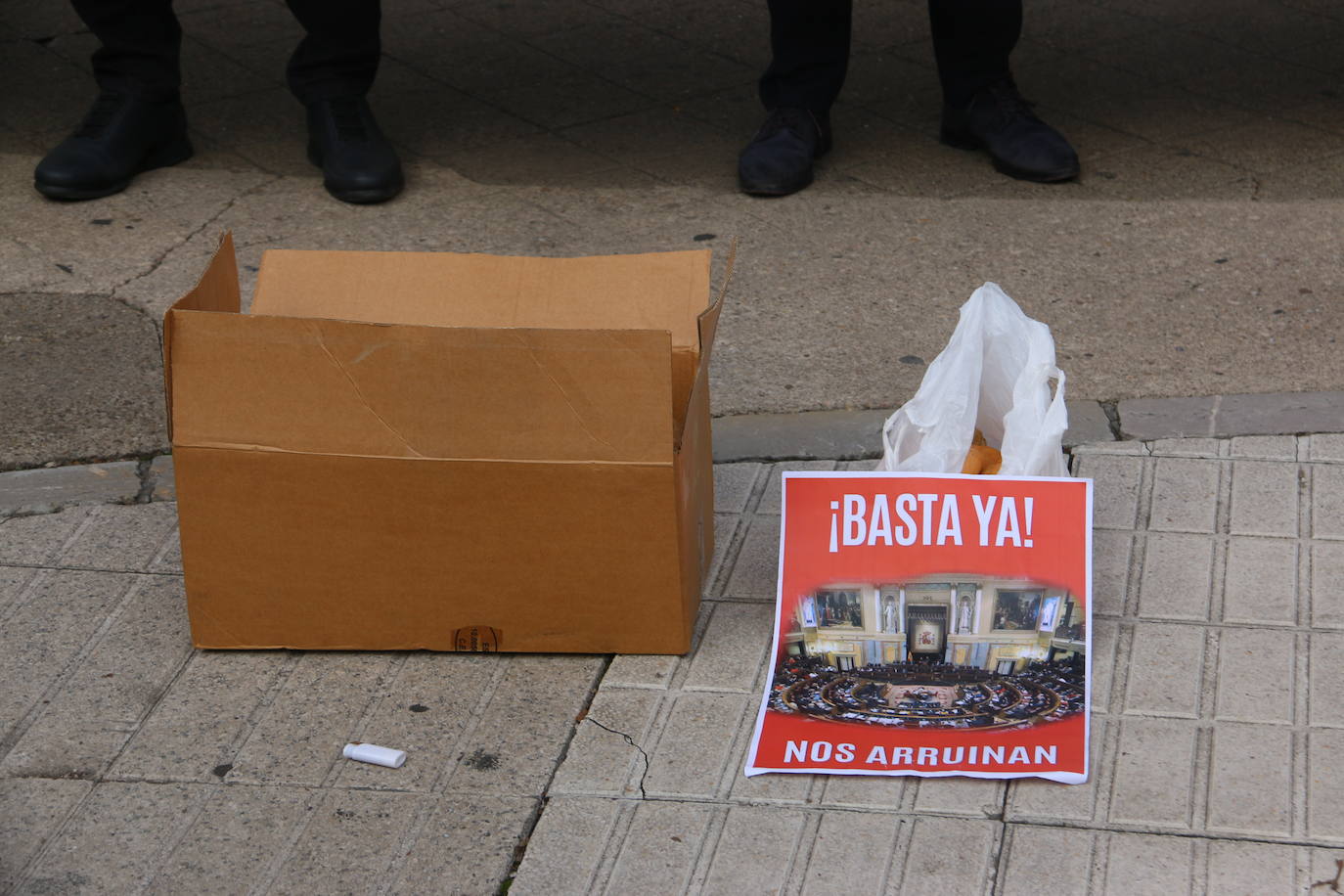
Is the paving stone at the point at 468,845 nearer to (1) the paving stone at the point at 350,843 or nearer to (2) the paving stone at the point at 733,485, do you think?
(1) the paving stone at the point at 350,843

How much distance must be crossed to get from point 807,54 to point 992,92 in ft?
1.63

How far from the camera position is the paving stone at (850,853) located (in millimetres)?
1724

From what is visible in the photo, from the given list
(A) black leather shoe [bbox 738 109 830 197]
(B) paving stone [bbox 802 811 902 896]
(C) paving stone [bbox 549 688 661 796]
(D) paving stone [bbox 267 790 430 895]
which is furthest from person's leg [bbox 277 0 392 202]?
(B) paving stone [bbox 802 811 902 896]

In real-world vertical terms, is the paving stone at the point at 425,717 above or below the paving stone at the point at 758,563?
above

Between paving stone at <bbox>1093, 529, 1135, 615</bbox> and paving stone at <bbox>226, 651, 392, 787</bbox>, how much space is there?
3.40 ft

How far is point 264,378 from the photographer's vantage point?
6.64ft

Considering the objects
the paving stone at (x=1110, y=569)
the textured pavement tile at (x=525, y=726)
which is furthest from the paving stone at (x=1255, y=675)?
the textured pavement tile at (x=525, y=726)

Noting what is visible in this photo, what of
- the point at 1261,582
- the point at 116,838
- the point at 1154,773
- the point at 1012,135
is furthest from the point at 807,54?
the point at 116,838

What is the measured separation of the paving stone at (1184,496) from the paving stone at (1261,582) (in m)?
0.08

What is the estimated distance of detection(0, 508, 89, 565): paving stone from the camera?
2445 mm

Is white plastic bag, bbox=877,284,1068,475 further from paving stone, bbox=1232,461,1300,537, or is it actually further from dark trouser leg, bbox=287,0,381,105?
dark trouser leg, bbox=287,0,381,105

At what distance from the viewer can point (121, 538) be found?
8.18ft

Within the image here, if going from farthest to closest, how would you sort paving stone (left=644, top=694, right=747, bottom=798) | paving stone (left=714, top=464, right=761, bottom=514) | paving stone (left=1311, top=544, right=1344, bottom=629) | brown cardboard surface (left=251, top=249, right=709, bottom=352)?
paving stone (left=714, top=464, right=761, bottom=514) < brown cardboard surface (left=251, top=249, right=709, bottom=352) < paving stone (left=1311, top=544, right=1344, bottom=629) < paving stone (left=644, top=694, right=747, bottom=798)

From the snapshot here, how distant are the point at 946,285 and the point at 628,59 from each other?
1.79 m
